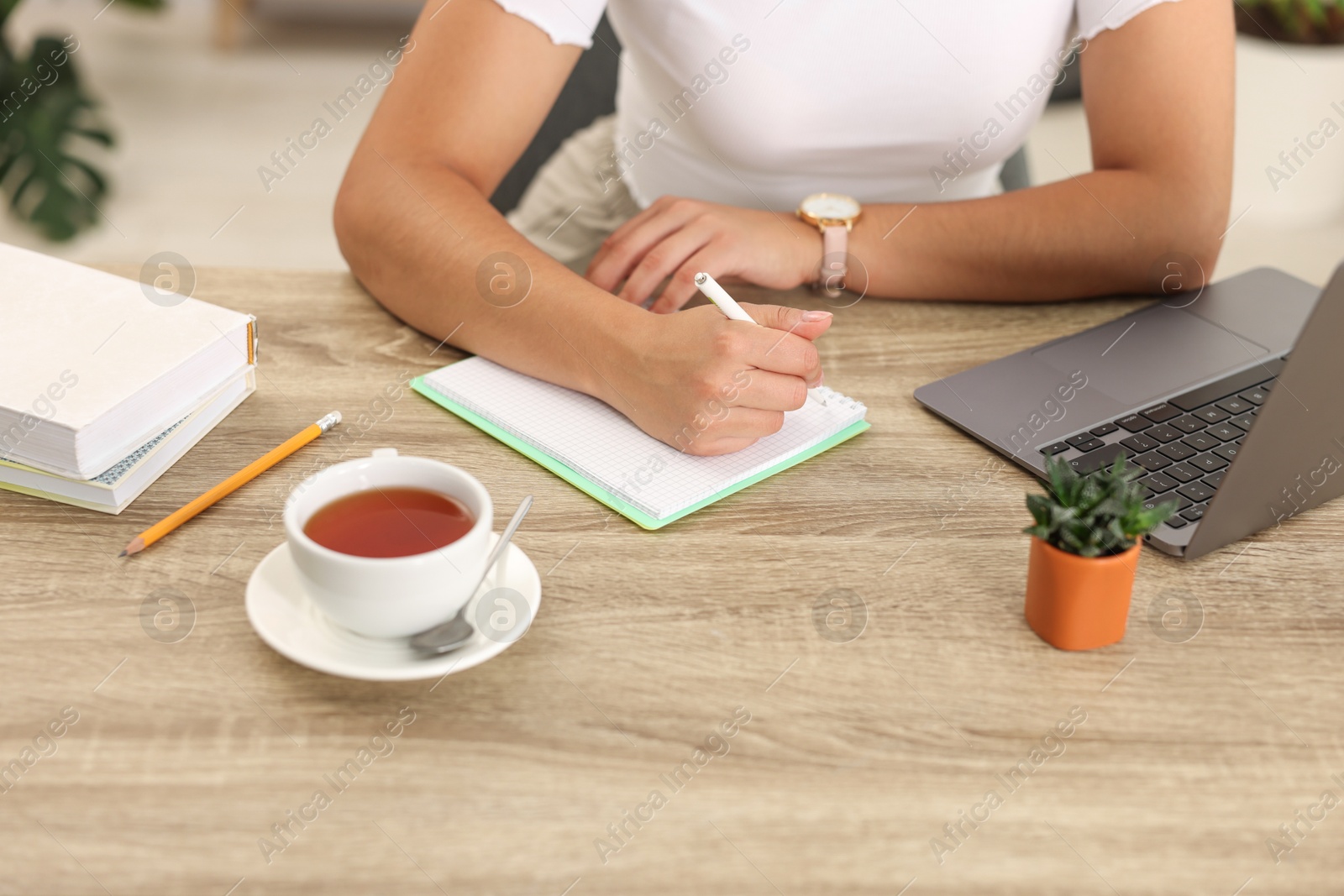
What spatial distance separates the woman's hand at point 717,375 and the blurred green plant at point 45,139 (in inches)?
110

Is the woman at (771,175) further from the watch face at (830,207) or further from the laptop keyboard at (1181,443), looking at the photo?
the laptop keyboard at (1181,443)

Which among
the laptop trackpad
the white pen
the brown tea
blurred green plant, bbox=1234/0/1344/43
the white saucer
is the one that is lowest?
blurred green plant, bbox=1234/0/1344/43

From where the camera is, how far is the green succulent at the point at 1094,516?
66cm

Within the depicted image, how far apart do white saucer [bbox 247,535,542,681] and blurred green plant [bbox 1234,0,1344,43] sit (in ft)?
9.93

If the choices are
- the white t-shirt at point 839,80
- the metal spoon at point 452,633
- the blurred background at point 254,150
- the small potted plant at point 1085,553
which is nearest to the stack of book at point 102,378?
the metal spoon at point 452,633

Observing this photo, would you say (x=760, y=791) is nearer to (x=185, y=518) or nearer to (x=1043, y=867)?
(x=1043, y=867)

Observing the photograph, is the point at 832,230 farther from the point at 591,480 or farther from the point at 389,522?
the point at 389,522

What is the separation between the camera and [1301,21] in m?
2.89

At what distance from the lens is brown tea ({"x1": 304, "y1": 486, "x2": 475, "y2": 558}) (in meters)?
0.64

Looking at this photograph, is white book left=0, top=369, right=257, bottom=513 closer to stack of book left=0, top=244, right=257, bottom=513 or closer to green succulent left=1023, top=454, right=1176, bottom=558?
stack of book left=0, top=244, right=257, bottom=513

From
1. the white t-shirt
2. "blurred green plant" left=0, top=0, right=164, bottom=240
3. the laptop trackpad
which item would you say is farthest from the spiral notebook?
"blurred green plant" left=0, top=0, right=164, bottom=240

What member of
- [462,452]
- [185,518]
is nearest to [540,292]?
[462,452]

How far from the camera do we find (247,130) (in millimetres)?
3793

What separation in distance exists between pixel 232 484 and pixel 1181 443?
0.73 meters
